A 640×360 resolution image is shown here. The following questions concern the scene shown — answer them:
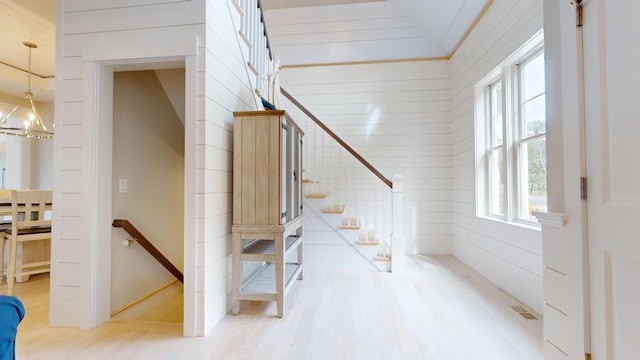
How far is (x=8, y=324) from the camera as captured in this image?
35.1 inches

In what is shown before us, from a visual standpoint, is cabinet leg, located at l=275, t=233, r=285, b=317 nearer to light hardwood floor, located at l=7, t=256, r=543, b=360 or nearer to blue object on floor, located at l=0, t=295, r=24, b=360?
light hardwood floor, located at l=7, t=256, r=543, b=360

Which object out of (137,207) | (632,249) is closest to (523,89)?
(632,249)

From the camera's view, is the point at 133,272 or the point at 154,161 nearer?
the point at 133,272

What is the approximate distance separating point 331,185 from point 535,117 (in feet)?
8.02

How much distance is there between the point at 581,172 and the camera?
1203mm

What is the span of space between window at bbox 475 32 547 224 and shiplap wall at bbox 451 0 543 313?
0.39ft

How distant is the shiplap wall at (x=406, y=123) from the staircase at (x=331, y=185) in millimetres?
A: 574

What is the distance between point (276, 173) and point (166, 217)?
6.01ft

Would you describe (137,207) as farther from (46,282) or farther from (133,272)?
(46,282)

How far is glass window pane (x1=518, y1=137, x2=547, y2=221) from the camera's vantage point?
2.62m

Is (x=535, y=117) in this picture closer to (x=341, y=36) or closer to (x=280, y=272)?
(x=280, y=272)

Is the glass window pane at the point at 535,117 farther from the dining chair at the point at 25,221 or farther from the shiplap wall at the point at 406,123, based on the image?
the dining chair at the point at 25,221

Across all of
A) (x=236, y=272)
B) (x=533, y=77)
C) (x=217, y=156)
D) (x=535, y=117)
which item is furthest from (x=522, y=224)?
(x=217, y=156)

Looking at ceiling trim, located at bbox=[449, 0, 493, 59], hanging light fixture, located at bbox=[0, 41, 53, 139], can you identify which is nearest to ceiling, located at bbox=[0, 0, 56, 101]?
hanging light fixture, located at bbox=[0, 41, 53, 139]
